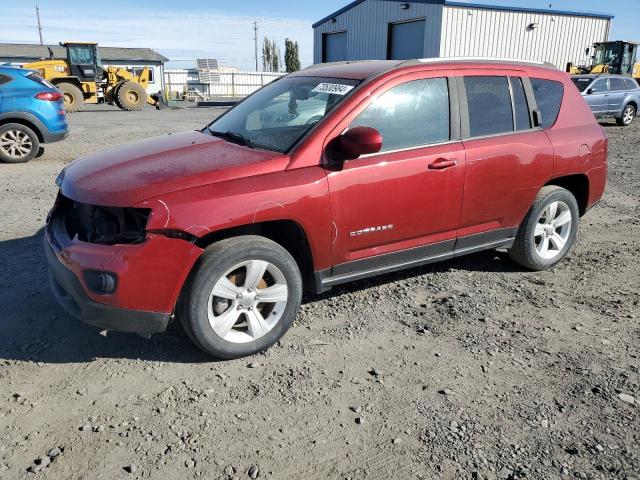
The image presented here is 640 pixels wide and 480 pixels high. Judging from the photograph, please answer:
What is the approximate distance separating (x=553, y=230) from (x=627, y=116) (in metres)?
16.6

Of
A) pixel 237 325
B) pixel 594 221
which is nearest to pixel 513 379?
pixel 237 325

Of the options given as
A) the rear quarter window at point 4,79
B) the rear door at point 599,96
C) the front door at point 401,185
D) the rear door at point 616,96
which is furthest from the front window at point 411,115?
the rear door at point 616,96

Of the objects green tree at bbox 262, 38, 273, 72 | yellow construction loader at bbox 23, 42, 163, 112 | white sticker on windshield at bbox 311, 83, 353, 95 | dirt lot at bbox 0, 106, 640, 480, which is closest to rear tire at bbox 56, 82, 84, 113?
yellow construction loader at bbox 23, 42, 163, 112

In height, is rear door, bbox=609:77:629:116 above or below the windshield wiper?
above

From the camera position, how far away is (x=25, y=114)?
9.35m

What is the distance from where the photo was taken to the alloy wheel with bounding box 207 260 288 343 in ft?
10.6

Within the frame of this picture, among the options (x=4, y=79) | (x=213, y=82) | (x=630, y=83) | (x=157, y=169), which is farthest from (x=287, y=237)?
(x=213, y=82)

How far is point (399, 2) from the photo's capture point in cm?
2675

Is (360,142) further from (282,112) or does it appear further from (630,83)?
(630,83)

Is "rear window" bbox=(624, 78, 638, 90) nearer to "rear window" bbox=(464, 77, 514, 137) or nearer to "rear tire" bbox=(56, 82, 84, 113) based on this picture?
"rear window" bbox=(464, 77, 514, 137)

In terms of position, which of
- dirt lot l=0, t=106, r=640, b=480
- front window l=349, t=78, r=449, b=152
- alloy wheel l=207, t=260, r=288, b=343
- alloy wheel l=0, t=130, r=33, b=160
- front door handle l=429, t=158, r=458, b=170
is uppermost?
front window l=349, t=78, r=449, b=152

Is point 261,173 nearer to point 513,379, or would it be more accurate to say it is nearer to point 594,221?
point 513,379

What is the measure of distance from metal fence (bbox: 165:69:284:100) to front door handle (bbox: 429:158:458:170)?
3886 centimetres

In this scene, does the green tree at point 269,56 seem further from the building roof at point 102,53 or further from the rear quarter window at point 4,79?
the rear quarter window at point 4,79
